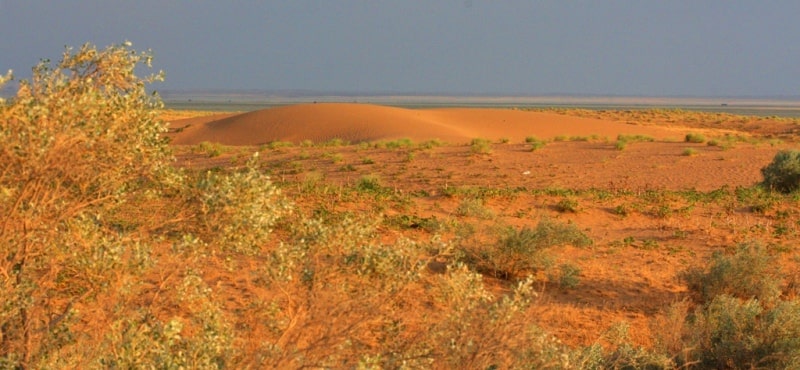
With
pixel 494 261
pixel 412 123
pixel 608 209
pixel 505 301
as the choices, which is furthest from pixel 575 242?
pixel 412 123

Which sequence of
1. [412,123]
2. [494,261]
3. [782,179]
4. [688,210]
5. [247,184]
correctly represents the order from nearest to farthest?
[247,184]
[494,261]
[688,210]
[782,179]
[412,123]

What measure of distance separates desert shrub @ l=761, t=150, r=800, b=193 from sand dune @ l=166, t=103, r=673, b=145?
19614 millimetres

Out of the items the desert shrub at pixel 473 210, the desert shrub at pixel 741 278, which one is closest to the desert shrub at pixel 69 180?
the desert shrub at pixel 741 278

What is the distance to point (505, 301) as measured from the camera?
4.48 m

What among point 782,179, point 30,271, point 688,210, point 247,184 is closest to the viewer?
point 247,184

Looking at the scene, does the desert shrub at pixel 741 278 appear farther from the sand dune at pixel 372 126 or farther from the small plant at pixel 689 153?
the sand dune at pixel 372 126

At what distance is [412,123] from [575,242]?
109 feet

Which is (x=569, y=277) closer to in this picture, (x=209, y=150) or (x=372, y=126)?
(x=209, y=150)

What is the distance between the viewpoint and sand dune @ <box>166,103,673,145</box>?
42.3 m

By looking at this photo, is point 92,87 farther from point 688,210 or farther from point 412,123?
point 412,123

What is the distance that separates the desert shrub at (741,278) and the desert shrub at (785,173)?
9477 millimetres

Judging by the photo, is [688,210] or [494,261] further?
[688,210]

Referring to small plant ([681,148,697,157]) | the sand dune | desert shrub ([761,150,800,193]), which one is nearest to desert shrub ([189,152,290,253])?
desert shrub ([761,150,800,193])

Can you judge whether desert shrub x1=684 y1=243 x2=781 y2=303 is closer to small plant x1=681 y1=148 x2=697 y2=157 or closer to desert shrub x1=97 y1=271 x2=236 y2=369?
desert shrub x1=97 y1=271 x2=236 y2=369
